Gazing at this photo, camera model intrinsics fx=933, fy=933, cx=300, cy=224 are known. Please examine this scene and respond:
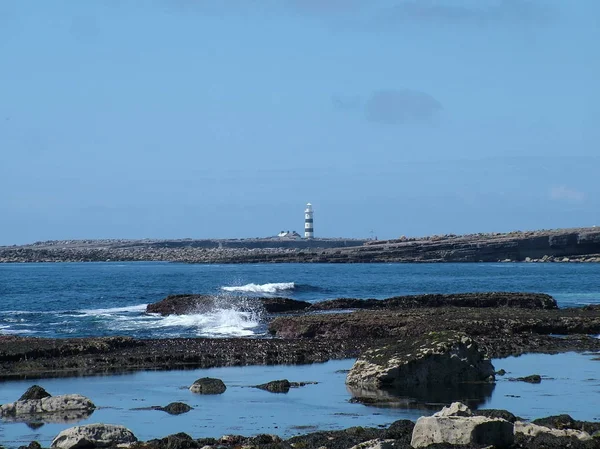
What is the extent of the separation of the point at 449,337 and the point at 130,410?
295 inches

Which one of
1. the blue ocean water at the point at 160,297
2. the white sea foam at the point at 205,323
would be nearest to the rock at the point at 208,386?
the white sea foam at the point at 205,323

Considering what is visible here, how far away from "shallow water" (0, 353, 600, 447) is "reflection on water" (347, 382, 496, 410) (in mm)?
209

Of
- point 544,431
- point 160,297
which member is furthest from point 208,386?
point 160,297

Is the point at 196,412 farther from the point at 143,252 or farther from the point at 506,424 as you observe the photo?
the point at 143,252

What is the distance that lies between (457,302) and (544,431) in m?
29.8

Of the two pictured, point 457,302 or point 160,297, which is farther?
point 160,297

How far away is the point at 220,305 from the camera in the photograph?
4412cm

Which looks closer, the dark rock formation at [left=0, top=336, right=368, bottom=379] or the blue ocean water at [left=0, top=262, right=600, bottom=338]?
the dark rock formation at [left=0, top=336, right=368, bottom=379]

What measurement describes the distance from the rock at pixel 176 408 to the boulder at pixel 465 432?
550 centimetres

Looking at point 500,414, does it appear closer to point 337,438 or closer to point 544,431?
point 544,431

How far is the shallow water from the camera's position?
16.0 metres

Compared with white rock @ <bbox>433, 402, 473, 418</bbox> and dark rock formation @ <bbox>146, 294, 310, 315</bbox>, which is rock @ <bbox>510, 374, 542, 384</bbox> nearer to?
white rock @ <bbox>433, 402, 473, 418</bbox>

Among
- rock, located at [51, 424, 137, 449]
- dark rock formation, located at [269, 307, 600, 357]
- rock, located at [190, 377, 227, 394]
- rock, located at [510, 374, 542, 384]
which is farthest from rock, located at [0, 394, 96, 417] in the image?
dark rock formation, located at [269, 307, 600, 357]

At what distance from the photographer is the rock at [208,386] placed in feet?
65.7
